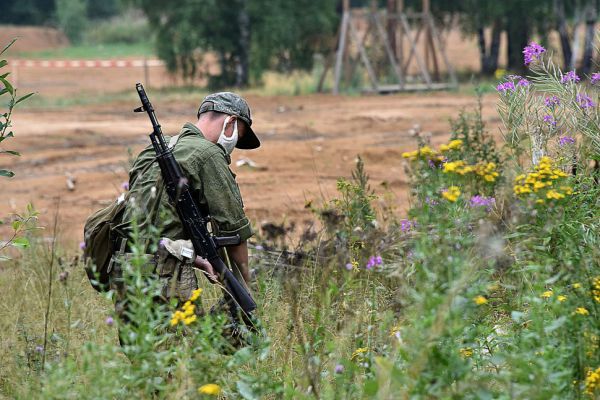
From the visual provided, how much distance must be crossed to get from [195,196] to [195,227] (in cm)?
16

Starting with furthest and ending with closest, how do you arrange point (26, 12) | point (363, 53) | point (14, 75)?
point (26, 12)
point (14, 75)
point (363, 53)

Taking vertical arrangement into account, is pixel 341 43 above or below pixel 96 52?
above

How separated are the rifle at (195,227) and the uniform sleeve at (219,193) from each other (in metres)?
0.05

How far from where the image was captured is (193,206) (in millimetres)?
4590

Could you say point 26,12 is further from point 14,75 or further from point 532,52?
point 532,52

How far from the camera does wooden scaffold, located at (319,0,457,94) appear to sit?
25.6 metres

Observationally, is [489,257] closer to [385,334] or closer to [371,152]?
[385,334]

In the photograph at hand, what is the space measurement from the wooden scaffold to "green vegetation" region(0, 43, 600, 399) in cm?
1916

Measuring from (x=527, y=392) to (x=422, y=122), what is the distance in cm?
1580

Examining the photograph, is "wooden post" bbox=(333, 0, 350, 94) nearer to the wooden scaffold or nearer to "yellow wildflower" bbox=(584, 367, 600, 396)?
the wooden scaffold

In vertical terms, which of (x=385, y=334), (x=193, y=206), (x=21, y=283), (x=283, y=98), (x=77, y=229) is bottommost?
(x=283, y=98)

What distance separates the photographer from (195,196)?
470cm

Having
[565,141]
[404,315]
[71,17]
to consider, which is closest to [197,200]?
[404,315]

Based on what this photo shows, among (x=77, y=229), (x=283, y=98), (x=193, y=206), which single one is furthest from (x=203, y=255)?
(x=283, y=98)
